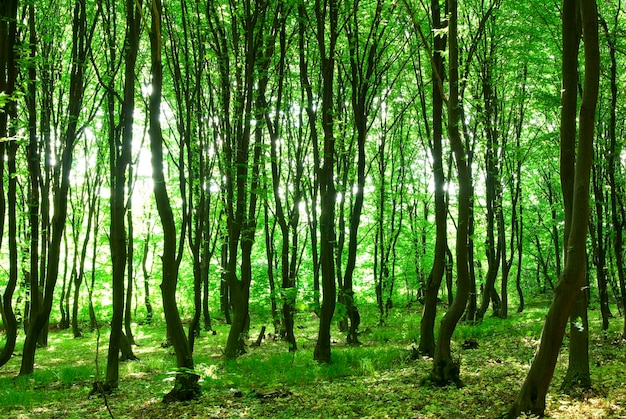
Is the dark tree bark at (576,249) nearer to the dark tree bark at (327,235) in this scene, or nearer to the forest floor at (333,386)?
the forest floor at (333,386)

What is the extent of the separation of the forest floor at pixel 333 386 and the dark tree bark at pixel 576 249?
909 mm

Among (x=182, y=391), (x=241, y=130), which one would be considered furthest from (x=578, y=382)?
(x=241, y=130)

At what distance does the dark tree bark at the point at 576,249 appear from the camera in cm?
490

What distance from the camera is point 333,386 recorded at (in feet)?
27.3

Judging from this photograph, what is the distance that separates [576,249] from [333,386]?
4.82 meters

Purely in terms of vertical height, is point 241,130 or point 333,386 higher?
point 241,130

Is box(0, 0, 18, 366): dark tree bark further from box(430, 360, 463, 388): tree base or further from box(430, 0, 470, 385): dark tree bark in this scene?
box(430, 360, 463, 388): tree base

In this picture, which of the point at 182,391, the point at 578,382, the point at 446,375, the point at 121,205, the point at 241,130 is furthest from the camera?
the point at 241,130

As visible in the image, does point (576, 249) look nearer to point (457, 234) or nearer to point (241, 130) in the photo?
point (457, 234)

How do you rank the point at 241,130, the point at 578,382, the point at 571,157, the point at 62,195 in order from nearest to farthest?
the point at 571,157 < the point at 578,382 < the point at 62,195 < the point at 241,130

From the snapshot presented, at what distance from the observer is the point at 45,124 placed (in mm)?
11781

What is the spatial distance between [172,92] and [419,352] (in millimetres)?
10971

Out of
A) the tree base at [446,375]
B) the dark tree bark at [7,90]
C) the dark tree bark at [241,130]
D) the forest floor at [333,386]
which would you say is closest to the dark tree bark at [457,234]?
the tree base at [446,375]

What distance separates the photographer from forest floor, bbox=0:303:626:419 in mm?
6504
